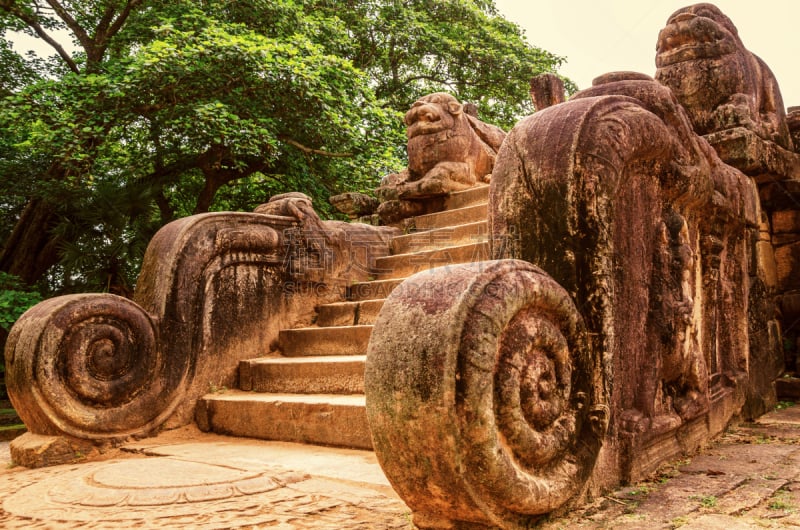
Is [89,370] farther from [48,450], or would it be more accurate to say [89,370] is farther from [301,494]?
[301,494]

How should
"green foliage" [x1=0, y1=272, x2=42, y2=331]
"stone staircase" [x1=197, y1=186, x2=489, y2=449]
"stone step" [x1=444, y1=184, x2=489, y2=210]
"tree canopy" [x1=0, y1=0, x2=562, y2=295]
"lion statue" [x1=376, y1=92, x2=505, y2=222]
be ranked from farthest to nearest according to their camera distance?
"tree canopy" [x1=0, y1=0, x2=562, y2=295] < "green foliage" [x1=0, y1=272, x2=42, y2=331] < "lion statue" [x1=376, y1=92, x2=505, y2=222] < "stone step" [x1=444, y1=184, x2=489, y2=210] < "stone staircase" [x1=197, y1=186, x2=489, y2=449]

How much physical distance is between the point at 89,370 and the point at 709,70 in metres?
4.51

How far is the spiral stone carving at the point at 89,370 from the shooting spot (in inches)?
134

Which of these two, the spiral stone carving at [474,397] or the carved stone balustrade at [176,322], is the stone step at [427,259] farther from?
the spiral stone carving at [474,397]

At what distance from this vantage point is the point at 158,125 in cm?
905

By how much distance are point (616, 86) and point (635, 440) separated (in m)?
1.55

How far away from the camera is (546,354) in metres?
2.01

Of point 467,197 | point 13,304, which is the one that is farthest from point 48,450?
point 13,304

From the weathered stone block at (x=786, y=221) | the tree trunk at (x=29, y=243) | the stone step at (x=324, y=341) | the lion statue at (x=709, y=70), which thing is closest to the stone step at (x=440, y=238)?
the stone step at (x=324, y=341)

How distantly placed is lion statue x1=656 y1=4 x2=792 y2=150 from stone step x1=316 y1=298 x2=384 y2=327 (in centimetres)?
264

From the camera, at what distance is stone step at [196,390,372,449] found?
324 cm

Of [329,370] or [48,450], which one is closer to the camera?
[48,450]

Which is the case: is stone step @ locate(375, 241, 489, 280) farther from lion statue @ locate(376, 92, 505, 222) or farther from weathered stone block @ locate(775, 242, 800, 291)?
weathered stone block @ locate(775, 242, 800, 291)

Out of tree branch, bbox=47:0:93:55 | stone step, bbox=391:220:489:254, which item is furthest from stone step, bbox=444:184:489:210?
tree branch, bbox=47:0:93:55
